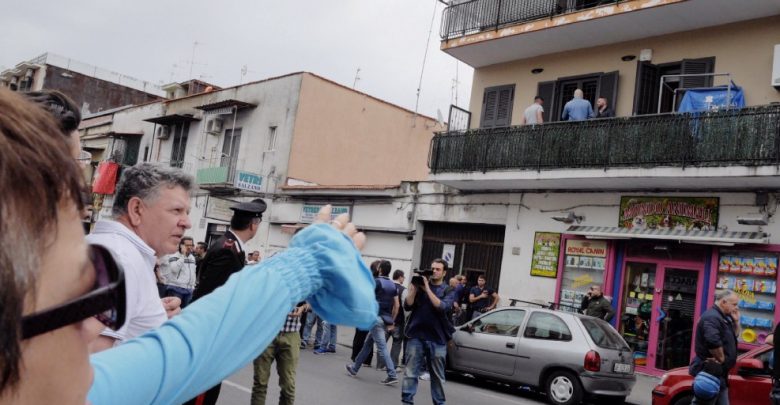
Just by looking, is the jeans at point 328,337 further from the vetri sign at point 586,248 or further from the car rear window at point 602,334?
the vetri sign at point 586,248

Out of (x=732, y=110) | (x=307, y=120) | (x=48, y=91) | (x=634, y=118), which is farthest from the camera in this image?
(x=307, y=120)

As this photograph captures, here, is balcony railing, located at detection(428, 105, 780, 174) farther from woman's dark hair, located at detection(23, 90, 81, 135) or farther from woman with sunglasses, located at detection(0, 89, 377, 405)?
woman with sunglasses, located at detection(0, 89, 377, 405)

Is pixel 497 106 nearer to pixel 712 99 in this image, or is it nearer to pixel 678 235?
pixel 712 99

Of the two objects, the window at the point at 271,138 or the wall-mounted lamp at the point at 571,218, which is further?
the window at the point at 271,138

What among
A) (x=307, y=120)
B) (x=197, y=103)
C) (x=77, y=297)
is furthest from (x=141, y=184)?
(x=197, y=103)

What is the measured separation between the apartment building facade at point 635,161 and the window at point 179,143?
55.9 ft

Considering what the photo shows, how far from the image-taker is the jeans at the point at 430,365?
28.4 feet

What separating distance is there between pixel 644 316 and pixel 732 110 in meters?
4.73

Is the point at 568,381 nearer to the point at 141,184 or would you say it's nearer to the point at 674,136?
the point at 674,136

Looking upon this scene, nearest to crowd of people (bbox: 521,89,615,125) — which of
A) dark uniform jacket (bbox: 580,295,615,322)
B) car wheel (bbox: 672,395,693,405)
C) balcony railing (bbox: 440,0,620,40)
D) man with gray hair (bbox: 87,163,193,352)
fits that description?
balcony railing (bbox: 440,0,620,40)

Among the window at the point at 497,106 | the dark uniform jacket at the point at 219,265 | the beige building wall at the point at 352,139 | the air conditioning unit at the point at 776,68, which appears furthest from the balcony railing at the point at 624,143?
the dark uniform jacket at the point at 219,265

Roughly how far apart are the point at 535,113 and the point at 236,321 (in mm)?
17083

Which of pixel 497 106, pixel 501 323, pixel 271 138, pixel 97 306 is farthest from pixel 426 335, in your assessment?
pixel 271 138

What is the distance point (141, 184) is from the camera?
3.13m
